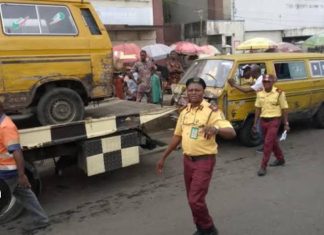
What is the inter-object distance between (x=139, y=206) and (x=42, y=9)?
284cm

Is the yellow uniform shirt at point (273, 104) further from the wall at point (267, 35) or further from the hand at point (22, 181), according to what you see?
the wall at point (267, 35)

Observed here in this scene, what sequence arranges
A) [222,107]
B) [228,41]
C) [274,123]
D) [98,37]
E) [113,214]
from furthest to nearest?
1. [228,41]
2. [222,107]
3. [274,123]
4. [98,37]
5. [113,214]

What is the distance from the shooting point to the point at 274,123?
23.2 feet

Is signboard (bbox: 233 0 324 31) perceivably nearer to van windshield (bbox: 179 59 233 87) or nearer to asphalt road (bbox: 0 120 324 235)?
van windshield (bbox: 179 59 233 87)

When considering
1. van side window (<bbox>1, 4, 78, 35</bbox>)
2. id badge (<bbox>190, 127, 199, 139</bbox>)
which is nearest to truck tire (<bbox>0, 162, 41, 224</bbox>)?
van side window (<bbox>1, 4, 78, 35</bbox>)

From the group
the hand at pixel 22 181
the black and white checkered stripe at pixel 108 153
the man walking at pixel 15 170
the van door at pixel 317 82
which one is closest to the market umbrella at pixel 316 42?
the van door at pixel 317 82

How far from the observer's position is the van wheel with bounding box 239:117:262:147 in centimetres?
859

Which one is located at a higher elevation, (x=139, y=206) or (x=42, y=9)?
(x=42, y=9)

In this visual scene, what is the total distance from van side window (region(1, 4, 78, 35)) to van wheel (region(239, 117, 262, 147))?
3.80 metres

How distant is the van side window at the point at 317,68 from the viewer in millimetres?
9831

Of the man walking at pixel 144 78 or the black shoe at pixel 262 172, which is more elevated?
the man walking at pixel 144 78

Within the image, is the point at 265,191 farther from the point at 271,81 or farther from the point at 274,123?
the point at 271,81

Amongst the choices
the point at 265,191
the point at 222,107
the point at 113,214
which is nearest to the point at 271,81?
the point at 222,107

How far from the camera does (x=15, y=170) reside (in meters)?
4.84
